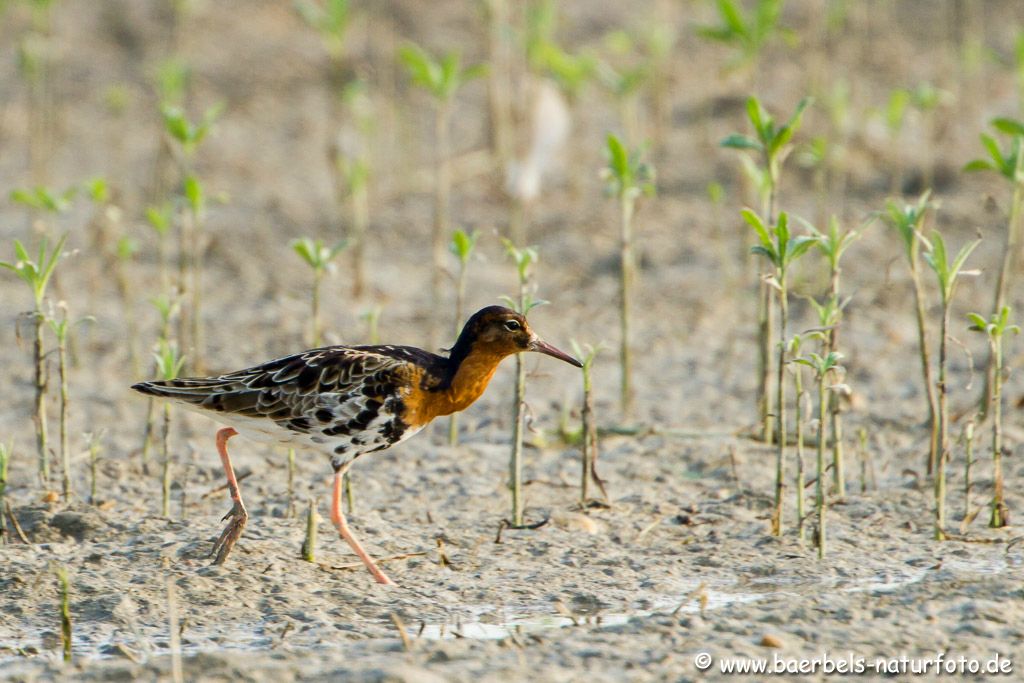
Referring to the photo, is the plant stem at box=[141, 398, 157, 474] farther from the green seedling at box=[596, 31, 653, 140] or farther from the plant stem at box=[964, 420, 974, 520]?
the green seedling at box=[596, 31, 653, 140]

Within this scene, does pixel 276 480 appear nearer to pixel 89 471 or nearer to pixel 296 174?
pixel 89 471

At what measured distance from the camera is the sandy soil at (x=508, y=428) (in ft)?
19.2

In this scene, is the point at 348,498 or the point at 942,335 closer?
the point at 942,335

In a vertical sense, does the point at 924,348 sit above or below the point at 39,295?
below

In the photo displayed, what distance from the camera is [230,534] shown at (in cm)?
656

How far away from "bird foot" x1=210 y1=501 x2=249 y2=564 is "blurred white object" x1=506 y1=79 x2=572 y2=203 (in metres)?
5.48

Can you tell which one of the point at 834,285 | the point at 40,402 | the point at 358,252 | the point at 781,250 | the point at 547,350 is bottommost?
the point at 40,402

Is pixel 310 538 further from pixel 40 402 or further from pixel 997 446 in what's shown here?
pixel 997 446

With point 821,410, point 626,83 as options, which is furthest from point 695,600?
point 626,83

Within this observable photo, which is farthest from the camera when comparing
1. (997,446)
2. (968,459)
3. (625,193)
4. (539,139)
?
(539,139)

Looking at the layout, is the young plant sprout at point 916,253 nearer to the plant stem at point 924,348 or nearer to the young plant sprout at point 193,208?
the plant stem at point 924,348

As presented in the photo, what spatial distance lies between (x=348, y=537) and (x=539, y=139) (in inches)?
247

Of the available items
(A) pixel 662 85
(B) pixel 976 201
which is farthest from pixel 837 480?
(A) pixel 662 85

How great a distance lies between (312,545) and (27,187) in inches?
305
